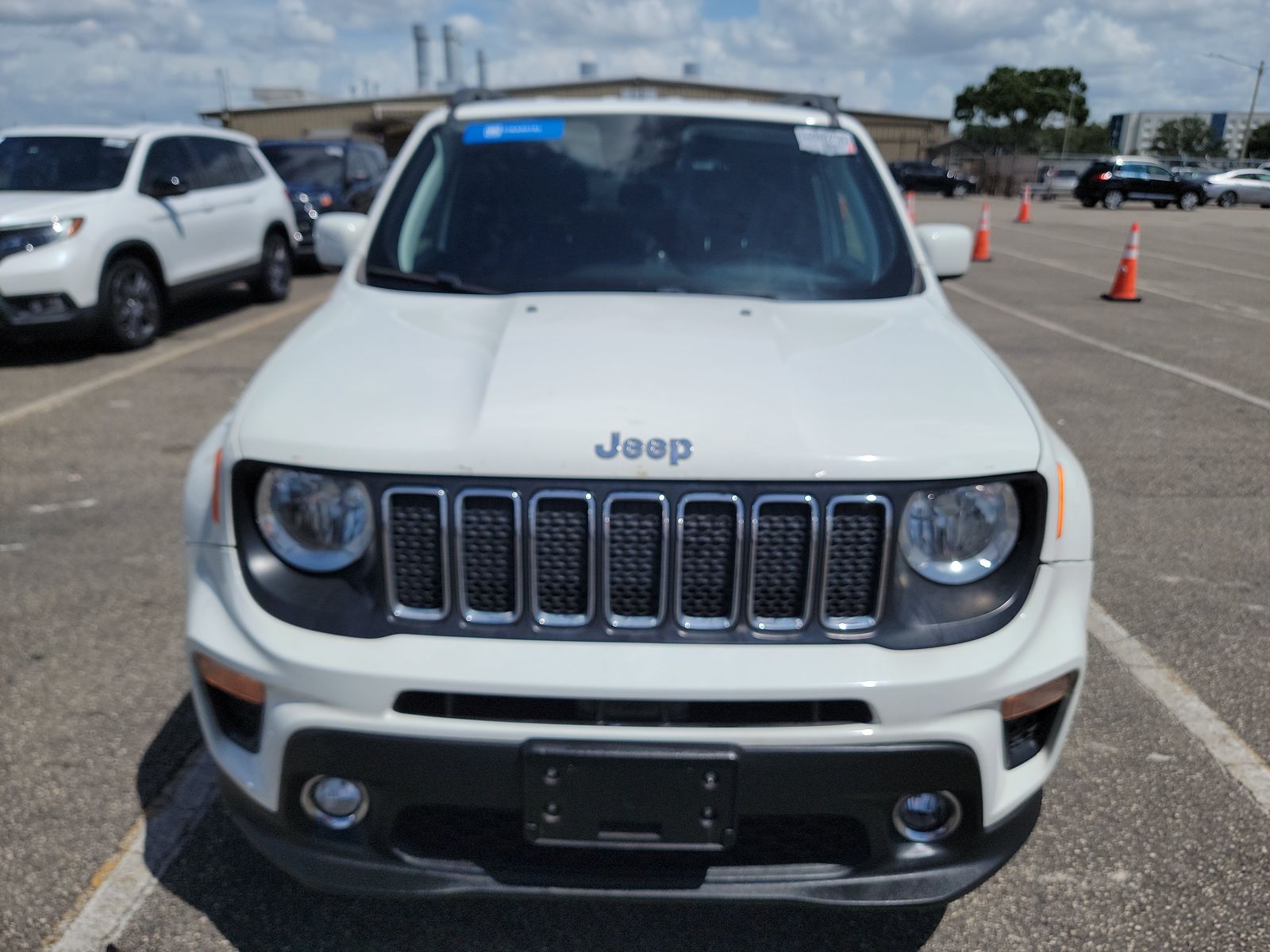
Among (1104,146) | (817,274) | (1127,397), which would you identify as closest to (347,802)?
(817,274)

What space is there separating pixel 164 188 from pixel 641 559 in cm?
832

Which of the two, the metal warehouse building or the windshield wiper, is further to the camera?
the metal warehouse building

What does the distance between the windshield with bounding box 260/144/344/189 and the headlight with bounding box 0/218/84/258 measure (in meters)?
6.57

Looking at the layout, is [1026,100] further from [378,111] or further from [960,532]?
[960,532]

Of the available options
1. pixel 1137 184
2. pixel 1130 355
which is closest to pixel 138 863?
pixel 1130 355

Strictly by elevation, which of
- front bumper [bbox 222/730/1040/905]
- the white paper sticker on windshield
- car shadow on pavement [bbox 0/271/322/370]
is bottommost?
car shadow on pavement [bbox 0/271/322/370]

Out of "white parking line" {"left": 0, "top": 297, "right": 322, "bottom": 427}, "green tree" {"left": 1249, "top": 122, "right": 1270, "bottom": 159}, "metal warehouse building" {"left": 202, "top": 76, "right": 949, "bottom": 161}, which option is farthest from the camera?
"green tree" {"left": 1249, "top": 122, "right": 1270, "bottom": 159}

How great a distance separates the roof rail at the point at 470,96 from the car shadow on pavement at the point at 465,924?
2.48 meters

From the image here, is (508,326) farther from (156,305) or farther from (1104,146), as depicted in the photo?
(1104,146)

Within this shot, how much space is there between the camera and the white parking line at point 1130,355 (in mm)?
7535

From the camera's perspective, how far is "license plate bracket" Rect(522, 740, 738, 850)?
1819mm

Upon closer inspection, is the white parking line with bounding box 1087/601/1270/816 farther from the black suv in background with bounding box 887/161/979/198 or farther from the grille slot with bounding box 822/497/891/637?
the black suv in background with bounding box 887/161/979/198

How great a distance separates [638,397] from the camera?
204 cm

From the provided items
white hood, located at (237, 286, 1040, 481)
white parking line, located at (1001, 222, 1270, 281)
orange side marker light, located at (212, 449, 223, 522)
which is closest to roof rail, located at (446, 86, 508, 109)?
white hood, located at (237, 286, 1040, 481)
